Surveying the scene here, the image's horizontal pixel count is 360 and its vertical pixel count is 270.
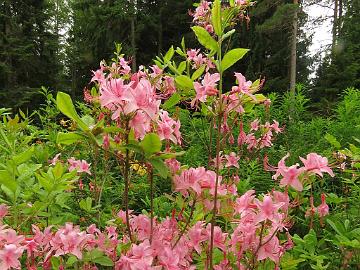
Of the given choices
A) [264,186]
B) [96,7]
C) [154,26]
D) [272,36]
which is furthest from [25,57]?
[264,186]

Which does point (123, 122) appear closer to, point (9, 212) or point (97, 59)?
point (9, 212)

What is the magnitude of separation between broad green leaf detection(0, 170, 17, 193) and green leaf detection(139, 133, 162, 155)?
41 cm

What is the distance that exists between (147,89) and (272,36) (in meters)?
17.6

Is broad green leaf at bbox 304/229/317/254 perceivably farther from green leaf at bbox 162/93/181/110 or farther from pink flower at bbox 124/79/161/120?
pink flower at bbox 124/79/161/120


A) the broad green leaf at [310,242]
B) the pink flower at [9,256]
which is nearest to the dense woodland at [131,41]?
the broad green leaf at [310,242]

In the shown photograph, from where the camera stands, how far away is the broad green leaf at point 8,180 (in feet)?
3.56

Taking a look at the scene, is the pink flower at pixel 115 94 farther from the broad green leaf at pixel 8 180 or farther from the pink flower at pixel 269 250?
the pink flower at pixel 269 250

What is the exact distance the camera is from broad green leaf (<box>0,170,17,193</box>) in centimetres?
108

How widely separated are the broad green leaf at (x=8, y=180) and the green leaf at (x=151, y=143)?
0.41m

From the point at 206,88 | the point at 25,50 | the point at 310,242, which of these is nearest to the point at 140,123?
the point at 206,88

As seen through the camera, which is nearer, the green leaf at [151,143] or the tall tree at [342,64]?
the green leaf at [151,143]

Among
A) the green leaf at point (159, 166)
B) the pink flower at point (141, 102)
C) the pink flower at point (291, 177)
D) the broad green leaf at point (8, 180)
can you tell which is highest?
the pink flower at point (141, 102)

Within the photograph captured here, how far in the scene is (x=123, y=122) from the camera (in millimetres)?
990

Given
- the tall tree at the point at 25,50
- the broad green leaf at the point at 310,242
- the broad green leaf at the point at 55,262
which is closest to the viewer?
the broad green leaf at the point at 55,262
